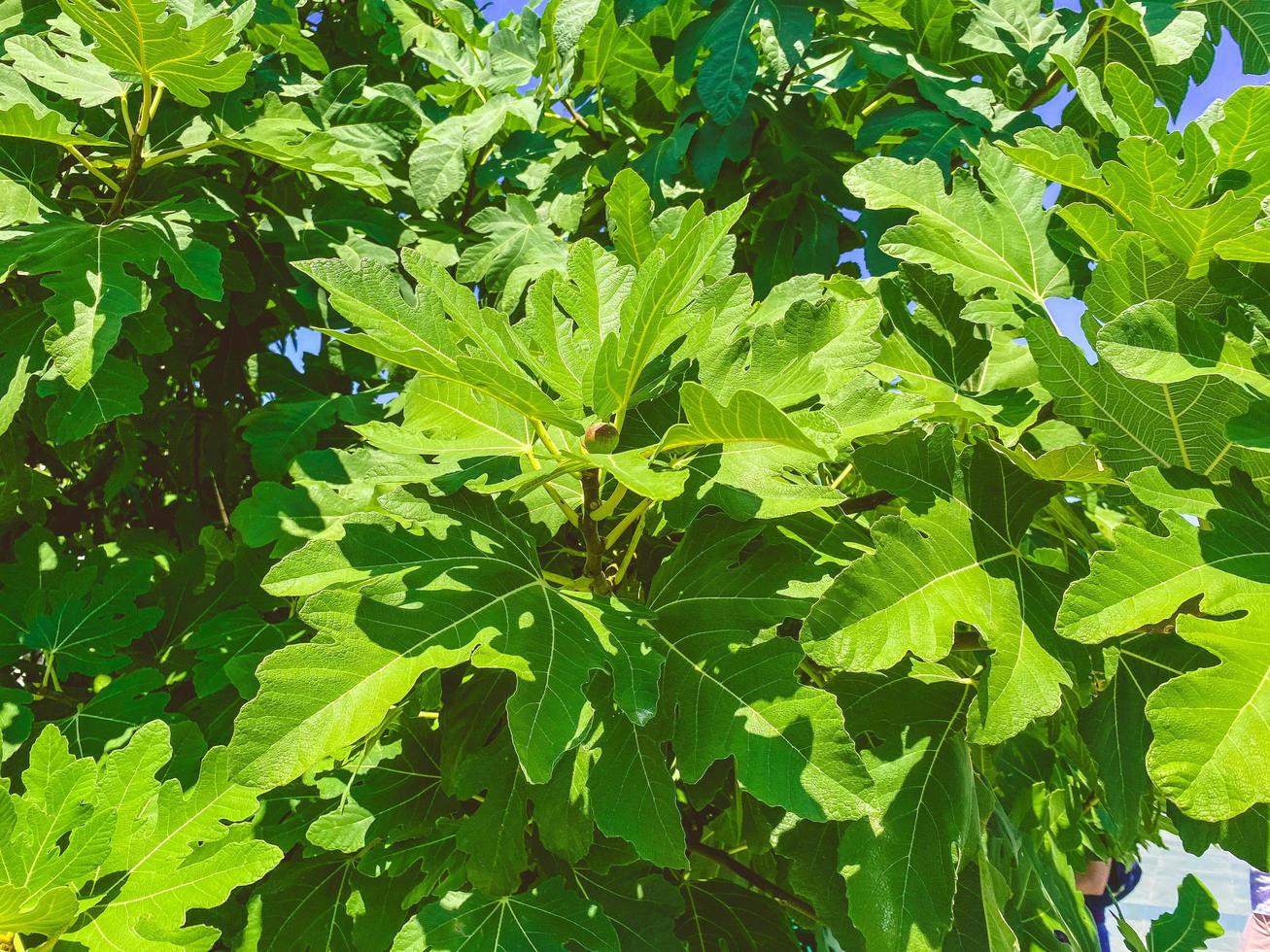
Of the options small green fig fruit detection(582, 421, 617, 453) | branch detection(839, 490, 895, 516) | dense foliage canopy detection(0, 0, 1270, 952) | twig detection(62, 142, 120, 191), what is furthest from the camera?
twig detection(62, 142, 120, 191)

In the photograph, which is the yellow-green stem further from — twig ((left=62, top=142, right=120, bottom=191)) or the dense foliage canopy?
twig ((left=62, top=142, right=120, bottom=191))

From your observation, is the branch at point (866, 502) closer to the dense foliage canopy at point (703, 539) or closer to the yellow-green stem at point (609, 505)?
the dense foliage canopy at point (703, 539)

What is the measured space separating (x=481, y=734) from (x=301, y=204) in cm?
118

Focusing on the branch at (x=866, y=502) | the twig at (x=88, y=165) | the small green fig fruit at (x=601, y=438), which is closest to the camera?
the small green fig fruit at (x=601, y=438)

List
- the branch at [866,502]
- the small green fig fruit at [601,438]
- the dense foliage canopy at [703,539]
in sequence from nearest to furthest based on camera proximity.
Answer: the dense foliage canopy at [703,539]
the small green fig fruit at [601,438]
the branch at [866,502]

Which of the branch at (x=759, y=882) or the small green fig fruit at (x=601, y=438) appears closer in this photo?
the small green fig fruit at (x=601, y=438)

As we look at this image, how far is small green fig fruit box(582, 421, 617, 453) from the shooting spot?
32.9 inches

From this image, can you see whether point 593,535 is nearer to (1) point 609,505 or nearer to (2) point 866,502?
(1) point 609,505

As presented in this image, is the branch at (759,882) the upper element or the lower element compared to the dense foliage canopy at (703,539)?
lower

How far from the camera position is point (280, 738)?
652 mm

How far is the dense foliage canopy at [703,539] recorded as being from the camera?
28.4 inches

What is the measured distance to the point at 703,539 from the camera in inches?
34.3

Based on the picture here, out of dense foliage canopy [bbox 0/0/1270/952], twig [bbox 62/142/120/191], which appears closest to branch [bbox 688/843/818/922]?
dense foliage canopy [bbox 0/0/1270/952]

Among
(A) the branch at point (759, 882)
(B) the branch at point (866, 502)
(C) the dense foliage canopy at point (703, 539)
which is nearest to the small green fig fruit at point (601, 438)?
(C) the dense foliage canopy at point (703, 539)
